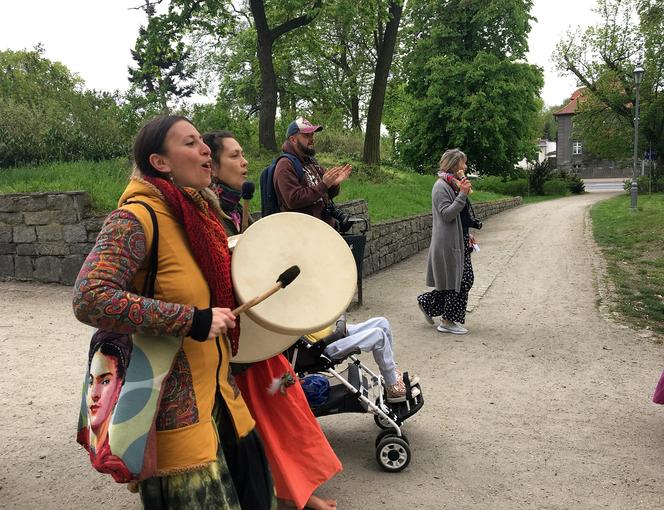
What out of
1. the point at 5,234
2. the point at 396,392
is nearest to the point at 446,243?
the point at 396,392

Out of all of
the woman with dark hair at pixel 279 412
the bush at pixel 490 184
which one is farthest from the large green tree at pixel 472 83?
the woman with dark hair at pixel 279 412

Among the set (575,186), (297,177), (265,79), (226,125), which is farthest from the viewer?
(575,186)

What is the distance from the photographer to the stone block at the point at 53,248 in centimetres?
788

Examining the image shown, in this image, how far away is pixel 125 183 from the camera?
923cm

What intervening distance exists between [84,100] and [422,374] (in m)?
13.9

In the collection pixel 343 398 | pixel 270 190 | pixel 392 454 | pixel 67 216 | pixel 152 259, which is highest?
pixel 270 190

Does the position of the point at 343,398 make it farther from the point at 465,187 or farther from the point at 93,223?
the point at 93,223

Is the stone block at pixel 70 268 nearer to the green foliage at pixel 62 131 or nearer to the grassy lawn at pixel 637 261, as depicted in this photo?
the green foliage at pixel 62 131

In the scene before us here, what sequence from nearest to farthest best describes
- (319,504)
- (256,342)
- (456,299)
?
(256,342), (319,504), (456,299)

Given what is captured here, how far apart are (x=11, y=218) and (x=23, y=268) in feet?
2.34

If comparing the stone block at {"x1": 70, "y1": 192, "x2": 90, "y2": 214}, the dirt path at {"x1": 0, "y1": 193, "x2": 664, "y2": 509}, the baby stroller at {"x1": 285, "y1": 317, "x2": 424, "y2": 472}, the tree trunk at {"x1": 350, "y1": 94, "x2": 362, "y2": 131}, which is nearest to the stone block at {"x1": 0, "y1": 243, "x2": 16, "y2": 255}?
the dirt path at {"x1": 0, "y1": 193, "x2": 664, "y2": 509}

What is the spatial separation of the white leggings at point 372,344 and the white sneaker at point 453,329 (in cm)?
288

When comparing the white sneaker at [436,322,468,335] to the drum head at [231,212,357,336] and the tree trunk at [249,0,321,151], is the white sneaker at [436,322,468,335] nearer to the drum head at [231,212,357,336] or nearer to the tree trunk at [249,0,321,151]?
the drum head at [231,212,357,336]

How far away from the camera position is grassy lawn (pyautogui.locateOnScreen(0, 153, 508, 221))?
8.54m
